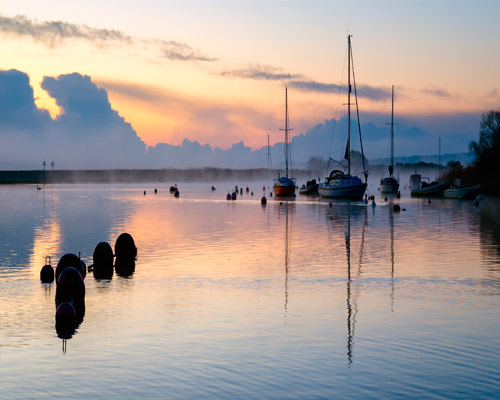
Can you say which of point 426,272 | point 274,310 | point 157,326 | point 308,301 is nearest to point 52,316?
point 157,326

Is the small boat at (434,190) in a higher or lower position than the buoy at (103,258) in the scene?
higher

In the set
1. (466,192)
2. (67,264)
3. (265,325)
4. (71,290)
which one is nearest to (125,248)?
(67,264)

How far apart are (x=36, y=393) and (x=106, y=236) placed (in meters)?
34.0

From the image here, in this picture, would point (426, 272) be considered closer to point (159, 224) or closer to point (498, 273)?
point (498, 273)

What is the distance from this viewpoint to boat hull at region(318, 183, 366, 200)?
103 m

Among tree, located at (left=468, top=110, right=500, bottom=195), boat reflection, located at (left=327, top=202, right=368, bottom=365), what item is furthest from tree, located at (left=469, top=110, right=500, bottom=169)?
boat reflection, located at (left=327, top=202, right=368, bottom=365)

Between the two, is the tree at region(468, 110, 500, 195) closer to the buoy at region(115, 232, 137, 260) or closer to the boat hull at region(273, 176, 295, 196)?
the boat hull at region(273, 176, 295, 196)

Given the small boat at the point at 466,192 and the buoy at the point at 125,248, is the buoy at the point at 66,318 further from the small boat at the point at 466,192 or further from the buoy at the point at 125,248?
the small boat at the point at 466,192

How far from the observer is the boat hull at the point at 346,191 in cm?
10312

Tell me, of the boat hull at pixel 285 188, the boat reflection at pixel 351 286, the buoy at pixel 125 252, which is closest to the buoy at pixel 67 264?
the buoy at pixel 125 252

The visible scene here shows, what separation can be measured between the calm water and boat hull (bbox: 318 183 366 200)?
63681 millimetres

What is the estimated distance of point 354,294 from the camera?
23609 millimetres

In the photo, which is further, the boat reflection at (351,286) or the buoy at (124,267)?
the buoy at (124,267)

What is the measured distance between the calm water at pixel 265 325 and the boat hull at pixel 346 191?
63.7m
